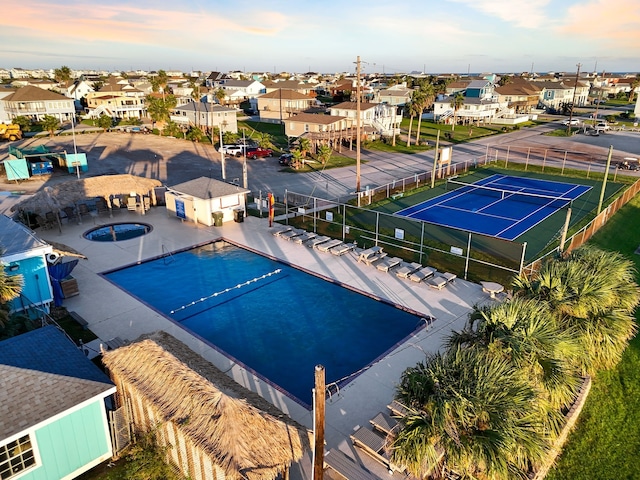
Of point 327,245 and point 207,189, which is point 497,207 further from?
point 207,189

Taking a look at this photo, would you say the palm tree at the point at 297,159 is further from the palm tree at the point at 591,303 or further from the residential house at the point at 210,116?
the palm tree at the point at 591,303

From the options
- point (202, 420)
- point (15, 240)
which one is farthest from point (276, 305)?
point (15, 240)

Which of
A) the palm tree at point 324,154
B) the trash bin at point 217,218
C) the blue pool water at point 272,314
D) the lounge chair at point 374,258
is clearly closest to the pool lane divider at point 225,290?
the blue pool water at point 272,314

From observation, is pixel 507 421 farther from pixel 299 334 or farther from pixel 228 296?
pixel 228 296

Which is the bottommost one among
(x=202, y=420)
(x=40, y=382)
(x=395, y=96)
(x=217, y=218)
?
(x=217, y=218)

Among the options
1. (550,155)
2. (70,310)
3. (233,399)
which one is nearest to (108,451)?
(233,399)
